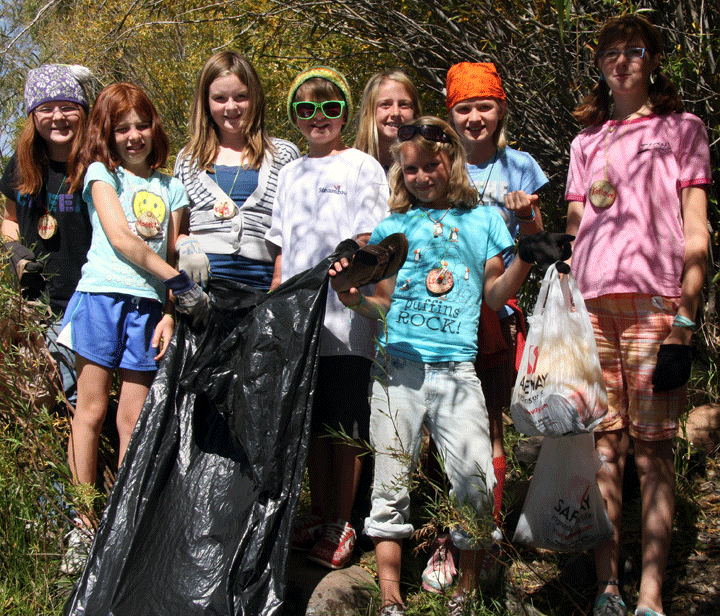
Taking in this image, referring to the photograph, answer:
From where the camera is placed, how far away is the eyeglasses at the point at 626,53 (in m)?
2.49

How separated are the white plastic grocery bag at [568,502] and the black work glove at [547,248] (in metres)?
0.61

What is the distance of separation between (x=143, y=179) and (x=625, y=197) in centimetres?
195

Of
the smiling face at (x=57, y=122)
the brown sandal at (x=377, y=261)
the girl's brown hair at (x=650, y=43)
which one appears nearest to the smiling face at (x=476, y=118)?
the girl's brown hair at (x=650, y=43)

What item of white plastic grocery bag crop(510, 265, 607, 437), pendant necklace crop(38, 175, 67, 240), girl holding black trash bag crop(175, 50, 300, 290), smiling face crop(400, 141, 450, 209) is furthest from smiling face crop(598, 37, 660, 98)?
pendant necklace crop(38, 175, 67, 240)

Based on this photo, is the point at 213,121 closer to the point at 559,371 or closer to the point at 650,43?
the point at 650,43

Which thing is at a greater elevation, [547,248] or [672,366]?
[547,248]

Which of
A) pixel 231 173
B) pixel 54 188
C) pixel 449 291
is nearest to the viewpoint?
pixel 449 291

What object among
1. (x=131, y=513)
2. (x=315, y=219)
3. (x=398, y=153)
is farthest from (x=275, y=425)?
(x=398, y=153)

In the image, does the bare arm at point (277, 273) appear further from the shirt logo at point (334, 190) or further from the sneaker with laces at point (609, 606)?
the sneaker with laces at point (609, 606)

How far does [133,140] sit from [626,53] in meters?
1.96

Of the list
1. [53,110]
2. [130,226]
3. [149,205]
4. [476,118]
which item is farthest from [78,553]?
[476,118]

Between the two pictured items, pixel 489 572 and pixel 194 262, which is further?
pixel 194 262

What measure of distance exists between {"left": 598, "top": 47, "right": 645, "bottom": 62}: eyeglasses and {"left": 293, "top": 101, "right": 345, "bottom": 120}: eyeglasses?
104cm

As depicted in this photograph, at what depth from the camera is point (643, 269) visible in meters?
2.43
